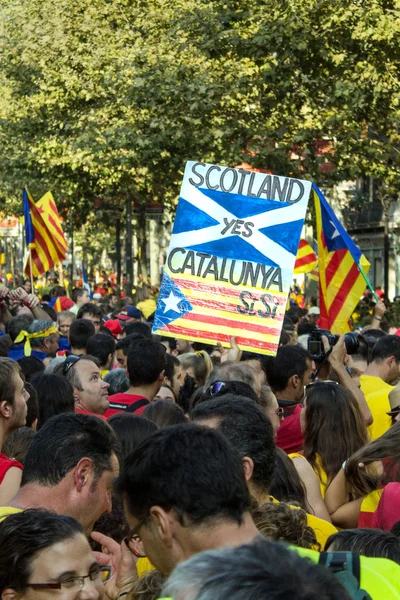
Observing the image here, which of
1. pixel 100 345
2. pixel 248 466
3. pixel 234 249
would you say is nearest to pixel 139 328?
pixel 100 345

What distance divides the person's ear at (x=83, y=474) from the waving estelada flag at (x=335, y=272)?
6.74 meters

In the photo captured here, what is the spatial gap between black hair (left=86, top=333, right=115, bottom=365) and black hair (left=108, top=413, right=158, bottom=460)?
14.9ft

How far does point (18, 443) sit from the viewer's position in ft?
19.1

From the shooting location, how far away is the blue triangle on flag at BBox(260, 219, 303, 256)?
8.81 meters

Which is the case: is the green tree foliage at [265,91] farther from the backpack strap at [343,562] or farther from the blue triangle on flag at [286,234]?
the backpack strap at [343,562]

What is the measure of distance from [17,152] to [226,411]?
3126 cm

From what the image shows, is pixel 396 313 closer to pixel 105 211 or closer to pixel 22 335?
pixel 22 335

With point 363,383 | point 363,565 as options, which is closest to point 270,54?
point 363,383

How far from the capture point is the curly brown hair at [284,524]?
3.62 meters

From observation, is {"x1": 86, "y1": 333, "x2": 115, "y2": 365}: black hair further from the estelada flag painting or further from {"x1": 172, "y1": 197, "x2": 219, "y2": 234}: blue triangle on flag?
{"x1": 172, "y1": 197, "x2": 219, "y2": 234}: blue triangle on flag

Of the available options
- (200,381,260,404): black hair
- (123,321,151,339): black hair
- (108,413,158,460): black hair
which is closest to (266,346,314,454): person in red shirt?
(200,381,260,404): black hair

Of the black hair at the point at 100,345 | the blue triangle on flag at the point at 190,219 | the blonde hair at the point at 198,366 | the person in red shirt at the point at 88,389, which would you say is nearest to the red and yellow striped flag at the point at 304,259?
the black hair at the point at 100,345

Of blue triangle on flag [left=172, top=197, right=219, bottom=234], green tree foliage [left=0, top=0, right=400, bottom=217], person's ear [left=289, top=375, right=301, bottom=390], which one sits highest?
green tree foliage [left=0, top=0, right=400, bottom=217]

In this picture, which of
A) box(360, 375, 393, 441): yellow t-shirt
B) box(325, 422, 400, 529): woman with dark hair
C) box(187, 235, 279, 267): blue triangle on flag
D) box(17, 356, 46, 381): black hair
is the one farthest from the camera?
box(187, 235, 279, 267): blue triangle on flag
